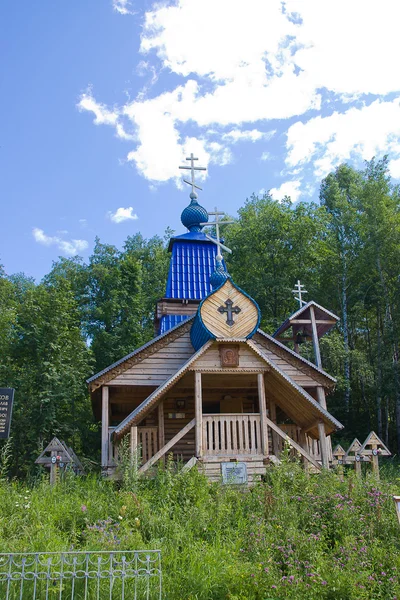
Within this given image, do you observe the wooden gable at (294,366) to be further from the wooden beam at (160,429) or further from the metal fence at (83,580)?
the metal fence at (83,580)

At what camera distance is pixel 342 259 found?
29938 mm

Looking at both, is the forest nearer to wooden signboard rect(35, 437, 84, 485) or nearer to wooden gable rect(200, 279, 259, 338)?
wooden signboard rect(35, 437, 84, 485)

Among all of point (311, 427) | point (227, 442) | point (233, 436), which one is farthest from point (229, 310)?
point (311, 427)

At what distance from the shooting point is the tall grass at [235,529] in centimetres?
685

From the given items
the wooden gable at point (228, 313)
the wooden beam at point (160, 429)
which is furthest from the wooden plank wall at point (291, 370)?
the wooden beam at point (160, 429)

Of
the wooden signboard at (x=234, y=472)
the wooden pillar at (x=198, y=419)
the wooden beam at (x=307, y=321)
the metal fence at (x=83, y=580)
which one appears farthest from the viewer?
the wooden beam at (x=307, y=321)

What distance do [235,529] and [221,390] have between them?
753 centimetres

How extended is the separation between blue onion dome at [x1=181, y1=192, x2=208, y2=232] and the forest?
225 inches

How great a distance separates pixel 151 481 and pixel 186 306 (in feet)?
27.6

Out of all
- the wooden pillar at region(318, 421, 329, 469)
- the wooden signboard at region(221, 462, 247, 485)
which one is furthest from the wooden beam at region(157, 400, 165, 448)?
the wooden pillar at region(318, 421, 329, 469)

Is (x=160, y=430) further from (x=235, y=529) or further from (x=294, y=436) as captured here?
(x=235, y=529)

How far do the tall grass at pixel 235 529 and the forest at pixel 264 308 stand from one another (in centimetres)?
924

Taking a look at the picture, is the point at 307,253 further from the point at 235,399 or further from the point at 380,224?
the point at 235,399

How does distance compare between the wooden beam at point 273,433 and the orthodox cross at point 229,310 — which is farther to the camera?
the wooden beam at point 273,433
